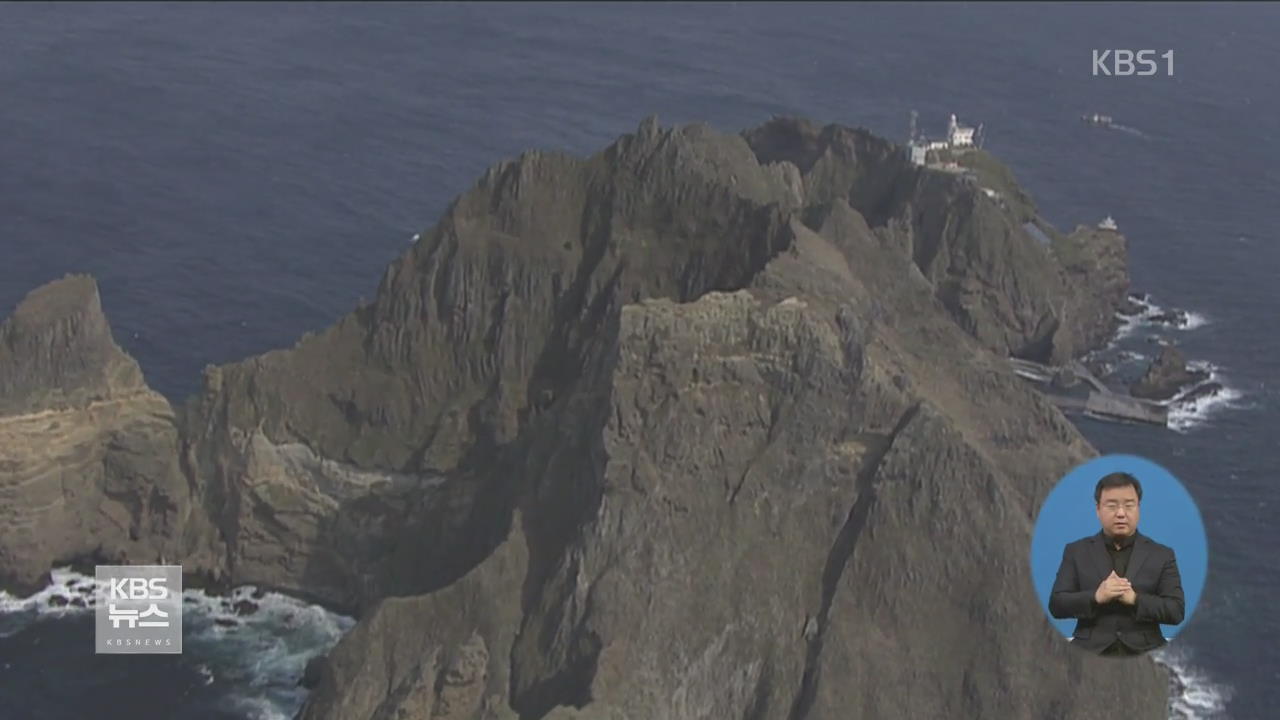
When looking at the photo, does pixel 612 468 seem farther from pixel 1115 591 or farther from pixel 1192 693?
pixel 1115 591

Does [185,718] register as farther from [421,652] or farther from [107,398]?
[107,398]

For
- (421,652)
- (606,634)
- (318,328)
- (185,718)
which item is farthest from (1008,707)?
(318,328)

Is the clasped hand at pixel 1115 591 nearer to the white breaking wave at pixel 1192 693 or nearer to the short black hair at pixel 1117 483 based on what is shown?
the short black hair at pixel 1117 483

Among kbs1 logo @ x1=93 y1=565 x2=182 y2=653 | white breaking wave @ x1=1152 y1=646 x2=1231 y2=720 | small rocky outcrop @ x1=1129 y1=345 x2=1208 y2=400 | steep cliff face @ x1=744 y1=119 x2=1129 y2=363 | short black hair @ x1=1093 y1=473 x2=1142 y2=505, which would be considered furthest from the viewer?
steep cliff face @ x1=744 y1=119 x2=1129 y2=363

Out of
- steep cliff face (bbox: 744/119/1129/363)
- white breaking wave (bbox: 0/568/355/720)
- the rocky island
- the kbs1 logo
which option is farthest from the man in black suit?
steep cliff face (bbox: 744/119/1129/363)

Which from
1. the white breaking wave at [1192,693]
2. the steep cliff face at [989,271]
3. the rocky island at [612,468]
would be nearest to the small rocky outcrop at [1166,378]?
the steep cliff face at [989,271]

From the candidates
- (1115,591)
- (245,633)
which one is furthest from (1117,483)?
(245,633)

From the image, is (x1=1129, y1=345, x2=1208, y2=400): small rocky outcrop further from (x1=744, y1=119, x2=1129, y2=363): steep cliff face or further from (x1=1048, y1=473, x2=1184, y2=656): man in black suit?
(x1=1048, y1=473, x2=1184, y2=656): man in black suit
